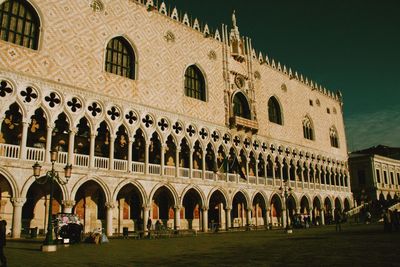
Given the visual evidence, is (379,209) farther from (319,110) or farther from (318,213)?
(319,110)

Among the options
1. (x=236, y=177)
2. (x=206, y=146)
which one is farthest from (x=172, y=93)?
(x=236, y=177)

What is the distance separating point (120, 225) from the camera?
67.6ft

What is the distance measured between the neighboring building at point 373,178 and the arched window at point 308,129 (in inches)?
533

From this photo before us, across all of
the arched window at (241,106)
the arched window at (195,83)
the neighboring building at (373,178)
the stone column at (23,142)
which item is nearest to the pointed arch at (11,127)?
the stone column at (23,142)

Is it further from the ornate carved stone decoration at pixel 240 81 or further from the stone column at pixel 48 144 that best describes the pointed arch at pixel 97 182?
the ornate carved stone decoration at pixel 240 81

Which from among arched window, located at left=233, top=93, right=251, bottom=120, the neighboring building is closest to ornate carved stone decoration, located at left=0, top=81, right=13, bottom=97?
arched window, located at left=233, top=93, right=251, bottom=120

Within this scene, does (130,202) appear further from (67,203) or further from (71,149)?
(71,149)

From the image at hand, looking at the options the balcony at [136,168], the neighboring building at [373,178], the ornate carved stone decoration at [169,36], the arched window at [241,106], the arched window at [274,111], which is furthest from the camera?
the neighboring building at [373,178]

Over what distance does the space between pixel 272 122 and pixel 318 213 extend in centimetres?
1273

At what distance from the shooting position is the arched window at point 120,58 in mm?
20547

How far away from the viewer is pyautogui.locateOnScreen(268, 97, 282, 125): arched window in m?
31.4

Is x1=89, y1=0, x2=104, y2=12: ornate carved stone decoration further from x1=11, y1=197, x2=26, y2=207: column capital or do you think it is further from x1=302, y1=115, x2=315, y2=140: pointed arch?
x1=302, y1=115, x2=315, y2=140: pointed arch

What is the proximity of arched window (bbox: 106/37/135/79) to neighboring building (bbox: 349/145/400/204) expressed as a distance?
111ft

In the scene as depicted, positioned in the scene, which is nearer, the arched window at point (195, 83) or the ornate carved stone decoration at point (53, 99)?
the ornate carved stone decoration at point (53, 99)
